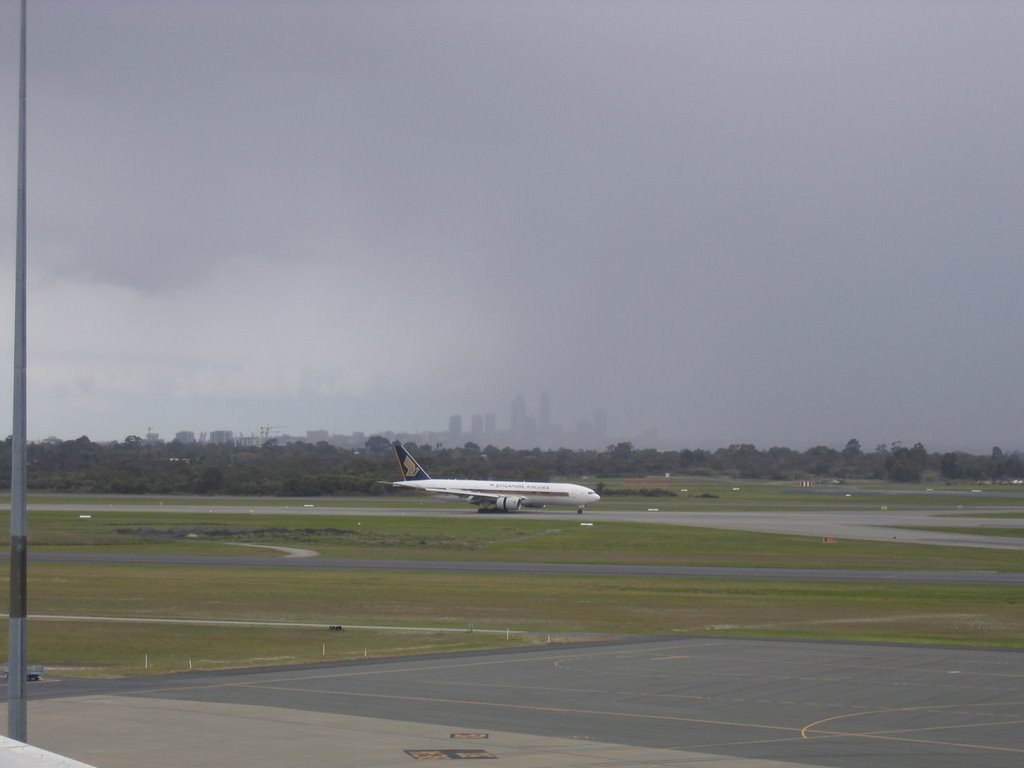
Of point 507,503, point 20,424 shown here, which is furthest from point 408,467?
point 20,424

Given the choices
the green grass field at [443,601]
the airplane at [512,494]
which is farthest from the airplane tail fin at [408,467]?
the green grass field at [443,601]

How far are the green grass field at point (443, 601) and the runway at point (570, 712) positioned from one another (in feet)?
17.4

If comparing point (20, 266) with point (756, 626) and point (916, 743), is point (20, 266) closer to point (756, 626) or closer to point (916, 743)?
point (916, 743)

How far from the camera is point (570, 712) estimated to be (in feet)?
96.2

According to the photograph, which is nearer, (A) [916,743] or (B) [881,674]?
(A) [916,743]

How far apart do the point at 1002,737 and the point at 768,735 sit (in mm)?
5496

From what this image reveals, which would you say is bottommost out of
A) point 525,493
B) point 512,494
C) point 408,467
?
point 512,494

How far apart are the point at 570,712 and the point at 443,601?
27345 millimetres

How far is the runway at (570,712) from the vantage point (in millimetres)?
24062

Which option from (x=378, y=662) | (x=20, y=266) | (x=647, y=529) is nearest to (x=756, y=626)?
(x=378, y=662)

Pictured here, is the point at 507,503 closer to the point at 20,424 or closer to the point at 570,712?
the point at 570,712

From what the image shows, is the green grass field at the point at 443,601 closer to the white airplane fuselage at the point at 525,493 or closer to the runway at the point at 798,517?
the runway at the point at 798,517

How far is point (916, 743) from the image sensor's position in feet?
83.4

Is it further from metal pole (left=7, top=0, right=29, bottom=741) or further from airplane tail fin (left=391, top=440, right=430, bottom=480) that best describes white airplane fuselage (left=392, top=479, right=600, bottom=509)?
metal pole (left=7, top=0, right=29, bottom=741)
